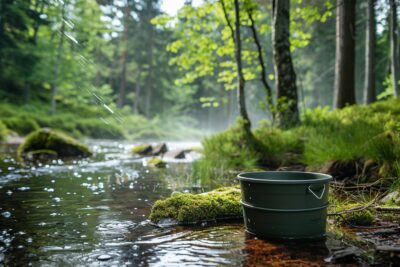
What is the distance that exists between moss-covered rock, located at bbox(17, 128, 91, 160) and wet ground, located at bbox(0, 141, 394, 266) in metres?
6.38

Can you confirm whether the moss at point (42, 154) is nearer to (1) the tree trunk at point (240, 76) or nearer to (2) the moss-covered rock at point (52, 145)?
(2) the moss-covered rock at point (52, 145)

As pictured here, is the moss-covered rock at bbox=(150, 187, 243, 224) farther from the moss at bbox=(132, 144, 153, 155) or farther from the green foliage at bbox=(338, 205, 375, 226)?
the moss at bbox=(132, 144, 153, 155)

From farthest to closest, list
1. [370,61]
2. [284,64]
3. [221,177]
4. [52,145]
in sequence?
[370,61], [52,145], [284,64], [221,177]

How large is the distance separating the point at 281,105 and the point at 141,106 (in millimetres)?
36653

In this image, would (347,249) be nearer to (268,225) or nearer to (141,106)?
(268,225)

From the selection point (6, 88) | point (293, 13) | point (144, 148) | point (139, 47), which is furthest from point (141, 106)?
point (293, 13)

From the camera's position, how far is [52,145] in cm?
1264

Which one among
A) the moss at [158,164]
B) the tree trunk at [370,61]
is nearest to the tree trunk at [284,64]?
the moss at [158,164]

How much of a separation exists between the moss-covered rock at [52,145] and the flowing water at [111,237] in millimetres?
6254

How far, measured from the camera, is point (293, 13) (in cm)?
1298

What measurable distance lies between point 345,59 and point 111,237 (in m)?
10.8

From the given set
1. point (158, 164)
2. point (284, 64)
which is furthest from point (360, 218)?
point (158, 164)

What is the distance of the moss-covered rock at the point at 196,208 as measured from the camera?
4293mm

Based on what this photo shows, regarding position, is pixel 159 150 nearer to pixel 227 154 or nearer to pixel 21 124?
pixel 227 154
